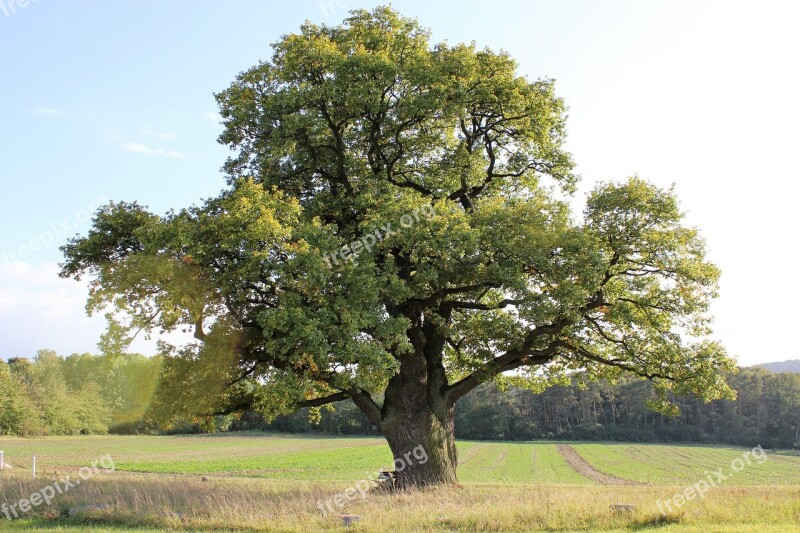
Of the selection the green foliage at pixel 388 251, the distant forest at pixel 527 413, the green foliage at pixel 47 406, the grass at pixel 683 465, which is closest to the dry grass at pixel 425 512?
the green foliage at pixel 388 251

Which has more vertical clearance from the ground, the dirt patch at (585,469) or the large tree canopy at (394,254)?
the large tree canopy at (394,254)

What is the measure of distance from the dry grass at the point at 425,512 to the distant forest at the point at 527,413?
7023 centimetres

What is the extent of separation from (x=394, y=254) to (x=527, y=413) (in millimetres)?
97803

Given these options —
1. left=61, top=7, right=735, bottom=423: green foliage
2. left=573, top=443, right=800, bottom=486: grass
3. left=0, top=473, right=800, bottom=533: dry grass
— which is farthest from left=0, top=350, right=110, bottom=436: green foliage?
left=0, top=473, right=800, bottom=533: dry grass

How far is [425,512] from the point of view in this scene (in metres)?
13.0

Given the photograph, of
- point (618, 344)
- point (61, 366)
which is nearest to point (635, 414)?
point (618, 344)

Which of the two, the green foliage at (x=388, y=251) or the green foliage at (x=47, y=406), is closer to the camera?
the green foliage at (x=388, y=251)

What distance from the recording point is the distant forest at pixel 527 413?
88125 mm

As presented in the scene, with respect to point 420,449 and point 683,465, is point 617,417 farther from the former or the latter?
point 420,449

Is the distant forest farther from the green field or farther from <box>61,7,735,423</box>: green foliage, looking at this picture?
<box>61,7,735,423</box>: green foliage

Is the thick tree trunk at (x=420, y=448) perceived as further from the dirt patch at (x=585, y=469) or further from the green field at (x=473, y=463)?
the dirt patch at (x=585, y=469)

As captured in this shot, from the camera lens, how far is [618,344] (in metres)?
21.8

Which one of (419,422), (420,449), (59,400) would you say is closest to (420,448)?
(420,449)

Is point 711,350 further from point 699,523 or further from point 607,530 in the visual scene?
point 607,530
